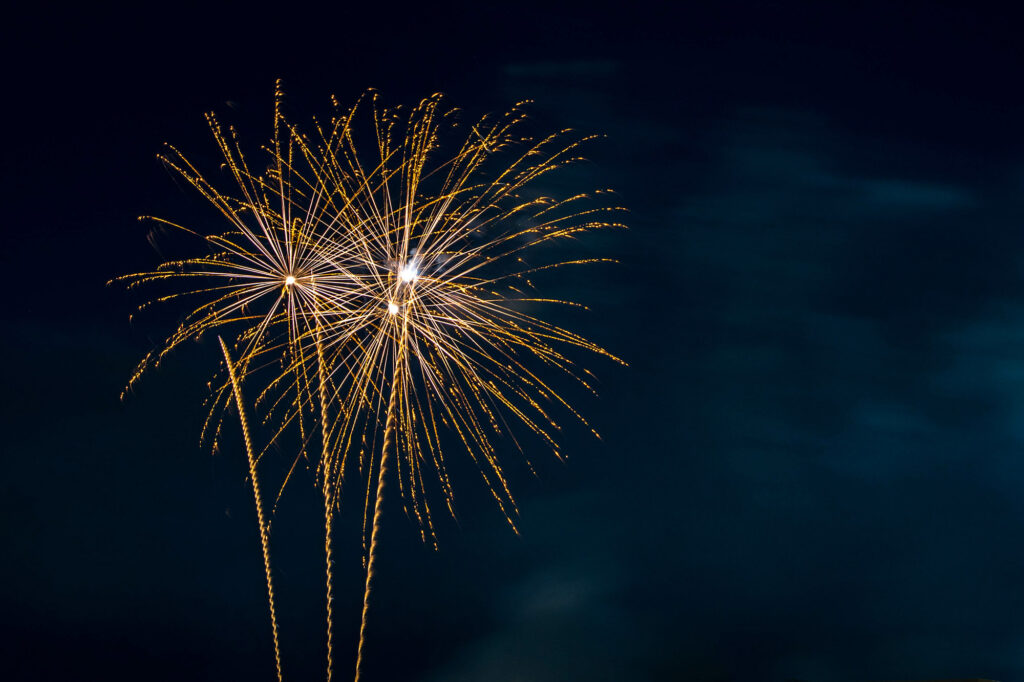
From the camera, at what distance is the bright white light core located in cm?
659

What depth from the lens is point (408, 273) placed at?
21.7 feet

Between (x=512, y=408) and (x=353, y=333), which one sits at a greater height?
(x=353, y=333)

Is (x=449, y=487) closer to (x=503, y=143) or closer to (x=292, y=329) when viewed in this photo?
(x=292, y=329)

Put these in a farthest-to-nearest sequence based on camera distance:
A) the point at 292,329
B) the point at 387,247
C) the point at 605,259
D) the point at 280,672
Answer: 1. the point at 280,672
2. the point at 605,259
3. the point at 292,329
4. the point at 387,247

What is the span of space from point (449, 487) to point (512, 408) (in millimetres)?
2030

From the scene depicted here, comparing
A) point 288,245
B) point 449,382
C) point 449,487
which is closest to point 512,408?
point 449,382

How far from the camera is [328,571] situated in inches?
373

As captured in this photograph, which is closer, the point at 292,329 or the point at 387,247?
the point at 387,247

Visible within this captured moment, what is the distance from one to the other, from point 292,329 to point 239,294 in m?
Answer: 0.95

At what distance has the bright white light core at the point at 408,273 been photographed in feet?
21.6

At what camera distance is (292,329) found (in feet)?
23.1

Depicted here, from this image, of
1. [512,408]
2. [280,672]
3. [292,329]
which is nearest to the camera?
[292,329]

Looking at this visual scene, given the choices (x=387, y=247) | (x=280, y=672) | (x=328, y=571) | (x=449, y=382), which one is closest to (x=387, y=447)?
(x=449, y=382)

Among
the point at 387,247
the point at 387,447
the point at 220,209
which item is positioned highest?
the point at 220,209
